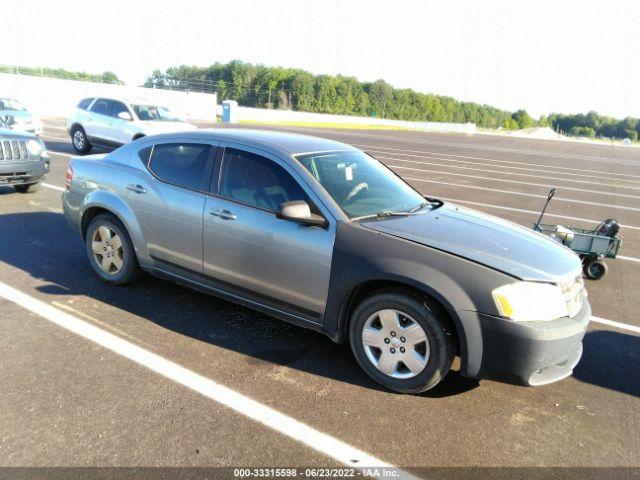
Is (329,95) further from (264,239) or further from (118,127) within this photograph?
(264,239)

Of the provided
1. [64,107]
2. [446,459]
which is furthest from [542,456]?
[64,107]

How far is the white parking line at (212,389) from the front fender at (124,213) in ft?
2.60

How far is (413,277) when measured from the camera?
3.17 meters

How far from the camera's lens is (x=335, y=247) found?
11.4 ft

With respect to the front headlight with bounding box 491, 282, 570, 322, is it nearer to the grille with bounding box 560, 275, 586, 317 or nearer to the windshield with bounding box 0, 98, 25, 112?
the grille with bounding box 560, 275, 586, 317

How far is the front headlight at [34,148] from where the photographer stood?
332 inches

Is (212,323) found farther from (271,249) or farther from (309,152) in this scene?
(309,152)

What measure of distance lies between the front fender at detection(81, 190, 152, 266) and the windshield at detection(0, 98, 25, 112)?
1445 cm

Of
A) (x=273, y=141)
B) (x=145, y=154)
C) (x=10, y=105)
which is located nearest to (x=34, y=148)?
(x=145, y=154)

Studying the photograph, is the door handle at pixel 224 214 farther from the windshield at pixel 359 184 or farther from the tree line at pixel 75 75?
the tree line at pixel 75 75

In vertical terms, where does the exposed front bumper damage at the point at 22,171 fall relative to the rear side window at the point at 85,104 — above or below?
below

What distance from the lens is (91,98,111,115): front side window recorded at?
14.5 meters

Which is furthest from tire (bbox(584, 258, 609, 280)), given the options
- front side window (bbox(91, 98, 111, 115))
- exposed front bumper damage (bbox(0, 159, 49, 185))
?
front side window (bbox(91, 98, 111, 115))

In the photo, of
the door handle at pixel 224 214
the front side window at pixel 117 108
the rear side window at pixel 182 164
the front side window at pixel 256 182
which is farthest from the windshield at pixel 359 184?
the front side window at pixel 117 108
